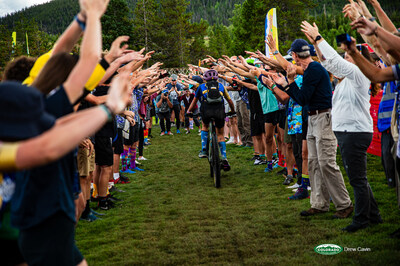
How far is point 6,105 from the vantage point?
67.9 inches

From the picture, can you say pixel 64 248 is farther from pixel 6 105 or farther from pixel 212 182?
pixel 212 182

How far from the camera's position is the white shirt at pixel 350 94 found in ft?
15.7

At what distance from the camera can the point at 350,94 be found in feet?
16.0

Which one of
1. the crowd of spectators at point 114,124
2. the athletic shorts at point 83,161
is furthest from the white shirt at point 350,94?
the athletic shorts at point 83,161

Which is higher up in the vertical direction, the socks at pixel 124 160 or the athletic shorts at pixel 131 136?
the athletic shorts at pixel 131 136

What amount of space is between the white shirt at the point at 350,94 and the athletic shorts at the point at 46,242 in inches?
151

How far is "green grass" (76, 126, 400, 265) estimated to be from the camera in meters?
4.30

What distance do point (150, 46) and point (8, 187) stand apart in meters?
61.3

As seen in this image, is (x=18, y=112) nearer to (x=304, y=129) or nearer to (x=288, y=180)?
(x=304, y=129)

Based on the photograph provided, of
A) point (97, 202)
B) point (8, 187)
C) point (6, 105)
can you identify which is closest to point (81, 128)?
point (6, 105)

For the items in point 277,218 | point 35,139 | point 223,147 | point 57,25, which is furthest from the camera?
point 57,25

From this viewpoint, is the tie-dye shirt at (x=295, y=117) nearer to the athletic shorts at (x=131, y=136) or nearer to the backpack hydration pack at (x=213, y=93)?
the backpack hydration pack at (x=213, y=93)

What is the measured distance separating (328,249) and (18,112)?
12.3 feet

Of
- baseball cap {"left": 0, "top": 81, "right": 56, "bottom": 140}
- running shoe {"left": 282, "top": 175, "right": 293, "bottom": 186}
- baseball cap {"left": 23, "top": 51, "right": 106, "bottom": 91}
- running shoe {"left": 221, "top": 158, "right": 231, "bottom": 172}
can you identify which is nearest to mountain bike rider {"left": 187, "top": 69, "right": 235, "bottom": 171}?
running shoe {"left": 221, "top": 158, "right": 231, "bottom": 172}
